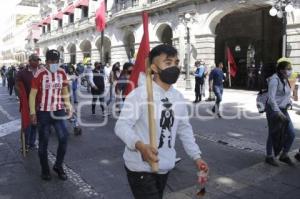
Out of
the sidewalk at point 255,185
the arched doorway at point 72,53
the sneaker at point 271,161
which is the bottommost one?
the sidewalk at point 255,185

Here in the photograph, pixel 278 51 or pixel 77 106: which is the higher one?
pixel 278 51

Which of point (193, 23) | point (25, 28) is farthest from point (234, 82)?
point (25, 28)

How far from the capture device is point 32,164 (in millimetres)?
6156

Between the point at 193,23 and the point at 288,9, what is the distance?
899 centimetres

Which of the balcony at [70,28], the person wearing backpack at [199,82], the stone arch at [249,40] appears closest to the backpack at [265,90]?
the person wearing backpack at [199,82]

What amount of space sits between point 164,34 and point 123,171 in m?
23.4

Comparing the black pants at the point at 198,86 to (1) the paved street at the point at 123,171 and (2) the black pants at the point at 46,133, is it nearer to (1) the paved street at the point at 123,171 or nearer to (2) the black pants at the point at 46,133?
(1) the paved street at the point at 123,171

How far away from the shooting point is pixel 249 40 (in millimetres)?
25547

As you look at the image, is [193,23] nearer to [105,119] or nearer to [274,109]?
[105,119]

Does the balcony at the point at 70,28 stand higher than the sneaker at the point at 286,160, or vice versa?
the balcony at the point at 70,28

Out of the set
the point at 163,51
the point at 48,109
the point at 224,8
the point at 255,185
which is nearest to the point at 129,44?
the point at 224,8

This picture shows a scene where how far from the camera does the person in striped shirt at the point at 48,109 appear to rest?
529 cm

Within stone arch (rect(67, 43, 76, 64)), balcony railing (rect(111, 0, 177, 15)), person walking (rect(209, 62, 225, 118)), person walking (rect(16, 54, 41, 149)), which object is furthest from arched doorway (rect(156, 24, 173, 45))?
person walking (rect(16, 54, 41, 149))

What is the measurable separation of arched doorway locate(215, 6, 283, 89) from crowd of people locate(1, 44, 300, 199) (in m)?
13.8
